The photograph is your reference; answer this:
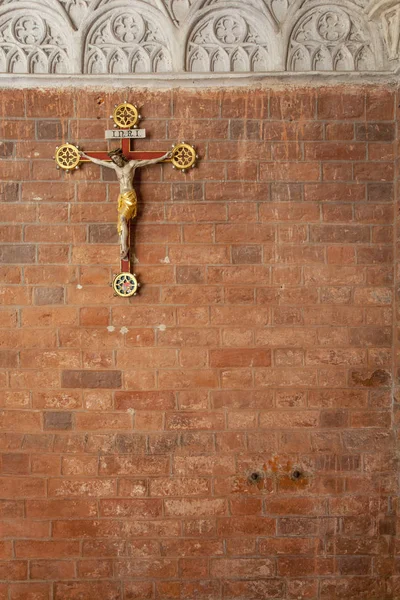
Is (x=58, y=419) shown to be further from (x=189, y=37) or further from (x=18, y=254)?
(x=189, y=37)

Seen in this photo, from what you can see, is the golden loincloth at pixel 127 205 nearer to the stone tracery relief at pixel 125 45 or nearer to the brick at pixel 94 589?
the stone tracery relief at pixel 125 45

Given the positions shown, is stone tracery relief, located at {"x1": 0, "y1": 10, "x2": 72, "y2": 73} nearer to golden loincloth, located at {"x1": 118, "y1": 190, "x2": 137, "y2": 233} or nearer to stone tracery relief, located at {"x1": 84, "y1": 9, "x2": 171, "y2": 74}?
stone tracery relief, located at {"x1": 84, "y1": 9, "x2": 171, "y2": 74}

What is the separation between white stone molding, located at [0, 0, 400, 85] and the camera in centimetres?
404

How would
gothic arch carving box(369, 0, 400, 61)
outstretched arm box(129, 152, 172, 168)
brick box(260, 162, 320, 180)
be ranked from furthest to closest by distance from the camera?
1. brick box(260, 162, 320, 180)
2. outstretched arm box(129, 152, 172, 168)
3. gothic arch carving box(369, 0, 400, 61)

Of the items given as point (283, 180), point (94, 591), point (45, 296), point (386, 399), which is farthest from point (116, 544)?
point (283, 180)

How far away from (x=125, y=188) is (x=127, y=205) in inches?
5.3

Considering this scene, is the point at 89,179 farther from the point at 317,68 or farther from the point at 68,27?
the point at 317,68

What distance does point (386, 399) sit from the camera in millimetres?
4105

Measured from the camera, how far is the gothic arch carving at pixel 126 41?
405 cm

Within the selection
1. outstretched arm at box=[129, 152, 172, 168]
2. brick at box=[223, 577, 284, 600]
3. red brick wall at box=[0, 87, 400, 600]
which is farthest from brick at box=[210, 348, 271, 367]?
brick at box=[223, 577, 284, 600]


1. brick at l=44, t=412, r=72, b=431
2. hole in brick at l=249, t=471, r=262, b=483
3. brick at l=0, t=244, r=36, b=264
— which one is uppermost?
brick at l=0, t=244, r=36, b=264

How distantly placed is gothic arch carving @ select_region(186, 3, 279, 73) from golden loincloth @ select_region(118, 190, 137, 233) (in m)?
1.07

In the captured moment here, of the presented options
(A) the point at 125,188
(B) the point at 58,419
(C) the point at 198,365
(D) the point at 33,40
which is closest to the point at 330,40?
(A) the point at 125,188

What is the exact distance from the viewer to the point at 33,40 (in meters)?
4.07
